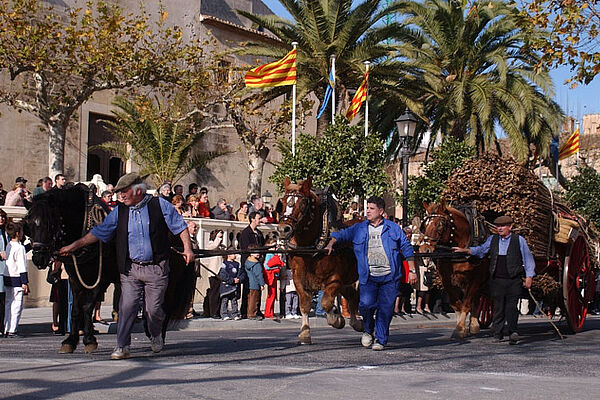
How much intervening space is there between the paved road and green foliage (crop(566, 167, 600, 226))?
28.7 meters

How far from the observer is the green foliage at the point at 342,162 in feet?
83.2

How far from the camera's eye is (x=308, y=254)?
38.4 feet

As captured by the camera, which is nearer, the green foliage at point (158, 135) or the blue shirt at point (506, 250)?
the blue shirt at point (506, 250)

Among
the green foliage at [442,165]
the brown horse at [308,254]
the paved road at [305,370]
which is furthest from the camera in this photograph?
the green foliage at [442,165]

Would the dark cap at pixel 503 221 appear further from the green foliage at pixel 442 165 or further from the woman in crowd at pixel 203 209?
the green foliage at pixel 442 165

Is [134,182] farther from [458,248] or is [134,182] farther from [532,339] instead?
[532,339]

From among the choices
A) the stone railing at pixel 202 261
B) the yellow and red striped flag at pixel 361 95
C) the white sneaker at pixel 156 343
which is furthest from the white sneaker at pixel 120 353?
the yellow and red striped flag at pixel 361 95

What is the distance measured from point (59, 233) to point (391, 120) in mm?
23668

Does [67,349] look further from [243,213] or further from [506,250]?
[243,213]

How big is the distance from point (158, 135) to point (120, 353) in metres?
24.0

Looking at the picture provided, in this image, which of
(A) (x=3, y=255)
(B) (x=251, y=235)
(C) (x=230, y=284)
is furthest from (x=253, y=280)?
(A) (x=3, y=255)

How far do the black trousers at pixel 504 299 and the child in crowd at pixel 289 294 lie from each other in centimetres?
616

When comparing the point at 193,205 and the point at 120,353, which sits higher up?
the point at 193,205

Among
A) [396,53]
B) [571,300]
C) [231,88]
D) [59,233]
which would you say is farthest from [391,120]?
[59,233]
